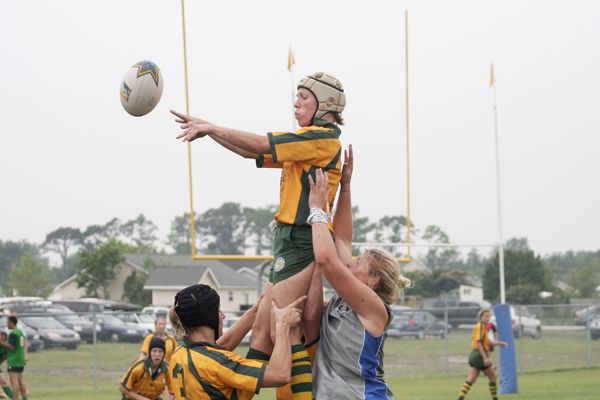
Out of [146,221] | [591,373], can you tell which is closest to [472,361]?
[591,373]

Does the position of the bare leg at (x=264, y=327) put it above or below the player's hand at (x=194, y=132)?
below

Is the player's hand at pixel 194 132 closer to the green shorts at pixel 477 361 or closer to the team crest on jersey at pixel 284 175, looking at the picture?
the team crest on jersey at pixel 284 175

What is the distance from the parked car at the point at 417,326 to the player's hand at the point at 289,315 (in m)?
26.5

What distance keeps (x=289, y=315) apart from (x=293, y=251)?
39 cm

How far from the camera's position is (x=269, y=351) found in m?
5.82

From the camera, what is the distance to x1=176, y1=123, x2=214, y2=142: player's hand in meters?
5.35

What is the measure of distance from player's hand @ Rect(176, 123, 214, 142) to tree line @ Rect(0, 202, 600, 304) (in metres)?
17.0

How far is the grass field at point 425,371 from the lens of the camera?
68.8ft

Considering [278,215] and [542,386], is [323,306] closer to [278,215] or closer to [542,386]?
[278,215]

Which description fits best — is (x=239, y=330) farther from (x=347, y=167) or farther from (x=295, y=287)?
(x=347, y=167)

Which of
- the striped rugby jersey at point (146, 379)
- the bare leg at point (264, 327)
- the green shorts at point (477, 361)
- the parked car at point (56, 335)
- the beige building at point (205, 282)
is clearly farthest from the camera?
the beige building at point (205, 282)

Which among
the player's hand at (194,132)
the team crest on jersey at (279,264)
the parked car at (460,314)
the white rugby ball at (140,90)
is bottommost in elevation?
the parked car at (460,314)

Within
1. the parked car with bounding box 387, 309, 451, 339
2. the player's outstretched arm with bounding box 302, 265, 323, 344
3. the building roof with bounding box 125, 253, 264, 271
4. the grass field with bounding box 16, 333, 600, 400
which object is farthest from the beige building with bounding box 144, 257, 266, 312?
the player's outstretched arm with bounding box 302, 265, 323, 344

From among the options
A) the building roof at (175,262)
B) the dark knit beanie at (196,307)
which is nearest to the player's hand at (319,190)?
the dark knit beanie at (196,307)
